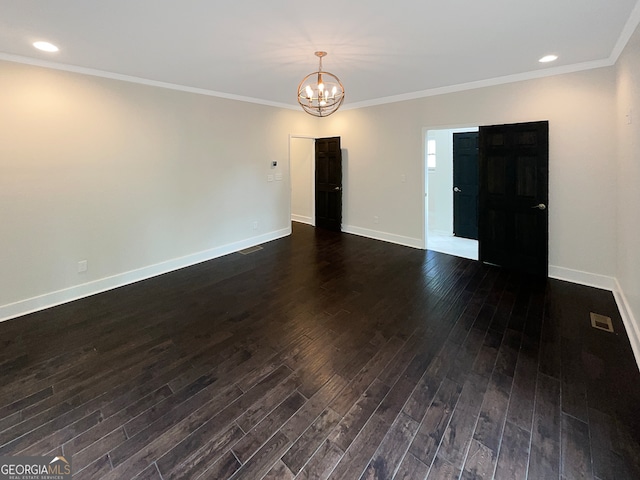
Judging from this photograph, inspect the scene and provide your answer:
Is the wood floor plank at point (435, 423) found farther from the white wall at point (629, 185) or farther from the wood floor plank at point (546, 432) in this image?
the white wall at point (629, 185)

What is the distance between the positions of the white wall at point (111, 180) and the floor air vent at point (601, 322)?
4965 mm

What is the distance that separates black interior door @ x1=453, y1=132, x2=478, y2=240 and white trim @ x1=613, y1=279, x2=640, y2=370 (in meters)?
2.85

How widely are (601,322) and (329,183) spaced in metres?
5.05

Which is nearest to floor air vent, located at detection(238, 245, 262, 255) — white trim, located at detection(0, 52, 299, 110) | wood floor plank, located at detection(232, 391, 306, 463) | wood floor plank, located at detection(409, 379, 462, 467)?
white trim, located at detection(0, 52, 299, 110)

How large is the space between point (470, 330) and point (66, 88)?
16.5 feet

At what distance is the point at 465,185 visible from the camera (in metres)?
6.38

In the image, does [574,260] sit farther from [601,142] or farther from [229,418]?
[229,418]

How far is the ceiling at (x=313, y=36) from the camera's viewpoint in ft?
7.64

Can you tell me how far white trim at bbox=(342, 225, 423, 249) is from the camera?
570cm

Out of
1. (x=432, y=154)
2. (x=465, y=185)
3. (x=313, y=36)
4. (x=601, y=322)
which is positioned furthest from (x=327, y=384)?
(x=432, y=154)

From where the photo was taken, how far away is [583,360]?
8.15 ft

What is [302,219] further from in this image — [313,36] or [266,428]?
[266,428]

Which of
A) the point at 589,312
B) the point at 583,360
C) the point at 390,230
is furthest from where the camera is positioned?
the point at 390,230

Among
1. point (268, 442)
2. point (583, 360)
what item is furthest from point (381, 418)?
point (583, 360)
